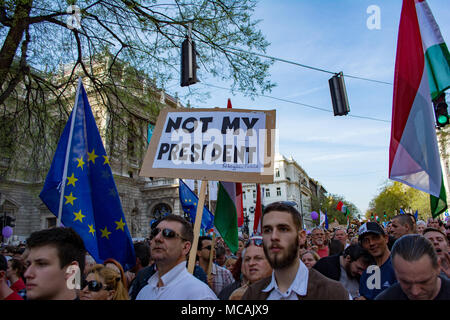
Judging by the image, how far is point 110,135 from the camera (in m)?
9.45

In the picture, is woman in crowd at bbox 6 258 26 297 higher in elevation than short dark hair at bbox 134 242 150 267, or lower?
lower

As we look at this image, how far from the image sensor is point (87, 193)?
3.82 m

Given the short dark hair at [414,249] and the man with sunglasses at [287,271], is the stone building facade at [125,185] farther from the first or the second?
the short dark hair at [414,249]

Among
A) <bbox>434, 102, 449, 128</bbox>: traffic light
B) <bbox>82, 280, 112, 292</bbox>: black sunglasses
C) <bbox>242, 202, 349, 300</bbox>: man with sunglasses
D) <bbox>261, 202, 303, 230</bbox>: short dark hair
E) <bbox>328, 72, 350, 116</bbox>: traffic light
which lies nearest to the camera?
<bbox>242, 202, 349, 300</bbox>: man with sunglasses

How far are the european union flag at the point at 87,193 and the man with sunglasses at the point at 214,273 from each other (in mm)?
1434

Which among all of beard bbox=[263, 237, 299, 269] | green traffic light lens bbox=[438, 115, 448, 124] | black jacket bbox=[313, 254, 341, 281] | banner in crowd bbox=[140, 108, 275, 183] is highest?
green traffic light lens bbox=[438, 115, 448, 124]

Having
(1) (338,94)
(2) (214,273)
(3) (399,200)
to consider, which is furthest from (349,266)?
(3) (399,200)

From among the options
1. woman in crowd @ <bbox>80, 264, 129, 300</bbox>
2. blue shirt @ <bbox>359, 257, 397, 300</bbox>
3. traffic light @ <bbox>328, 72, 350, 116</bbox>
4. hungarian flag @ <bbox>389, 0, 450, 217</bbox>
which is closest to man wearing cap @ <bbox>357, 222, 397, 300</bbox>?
blue shirt @ <bbox>359, 257, 397, 300</bbox>

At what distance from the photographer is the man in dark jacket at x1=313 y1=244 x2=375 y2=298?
3.54 meters

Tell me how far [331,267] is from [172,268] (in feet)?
6.66

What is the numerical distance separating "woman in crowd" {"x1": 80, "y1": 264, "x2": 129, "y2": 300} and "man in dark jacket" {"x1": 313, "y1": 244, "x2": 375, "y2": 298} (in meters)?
2.25

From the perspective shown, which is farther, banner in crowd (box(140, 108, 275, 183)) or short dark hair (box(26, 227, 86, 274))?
banner in crowd (box(140, 108, 275, 183))

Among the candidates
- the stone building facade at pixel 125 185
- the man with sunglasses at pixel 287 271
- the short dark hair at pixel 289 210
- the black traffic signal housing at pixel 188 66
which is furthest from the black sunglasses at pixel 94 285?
the stone building facade at pixel 125 185

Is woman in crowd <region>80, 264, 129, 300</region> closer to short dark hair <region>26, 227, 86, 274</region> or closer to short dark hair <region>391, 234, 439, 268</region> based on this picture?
short dark hair <region>26, 227, 86, 274</region>
